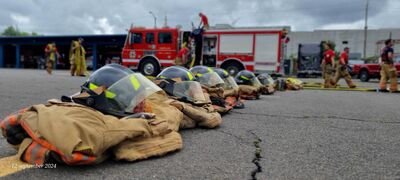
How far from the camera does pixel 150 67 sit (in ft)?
60.4

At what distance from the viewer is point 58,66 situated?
3516 centimetres

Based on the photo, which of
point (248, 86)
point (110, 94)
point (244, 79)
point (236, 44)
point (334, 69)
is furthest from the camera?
point (236, 44)

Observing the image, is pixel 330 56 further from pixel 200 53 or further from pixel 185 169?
pixel 185 169

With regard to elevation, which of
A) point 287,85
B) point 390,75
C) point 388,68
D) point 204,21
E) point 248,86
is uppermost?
point 204,21

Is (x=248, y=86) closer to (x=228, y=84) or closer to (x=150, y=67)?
(x=228, y=84)

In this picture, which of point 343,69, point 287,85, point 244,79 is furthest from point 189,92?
point 343,69

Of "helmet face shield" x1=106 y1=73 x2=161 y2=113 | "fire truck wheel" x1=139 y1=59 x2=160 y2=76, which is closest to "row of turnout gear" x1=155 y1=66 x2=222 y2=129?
"helmet face shield" x1=106 y1=73 x2=161 y2=113

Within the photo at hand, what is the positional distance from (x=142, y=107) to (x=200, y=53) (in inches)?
581

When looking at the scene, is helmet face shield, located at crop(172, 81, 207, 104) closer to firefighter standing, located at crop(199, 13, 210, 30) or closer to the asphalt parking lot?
the asphalt parking lot

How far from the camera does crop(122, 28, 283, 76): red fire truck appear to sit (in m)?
18.1

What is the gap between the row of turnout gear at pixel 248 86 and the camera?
910 cm

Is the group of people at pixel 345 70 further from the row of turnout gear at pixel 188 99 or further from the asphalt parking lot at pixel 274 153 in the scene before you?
the row of turnout gear at pixel 188 99

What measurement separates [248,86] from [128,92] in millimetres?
5694

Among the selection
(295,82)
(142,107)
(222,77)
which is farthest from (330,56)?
(142,107)
